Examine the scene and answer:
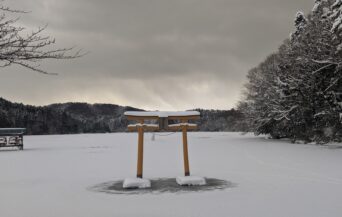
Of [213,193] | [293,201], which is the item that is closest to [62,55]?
[213,193]

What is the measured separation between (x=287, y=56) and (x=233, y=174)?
70.7 ft

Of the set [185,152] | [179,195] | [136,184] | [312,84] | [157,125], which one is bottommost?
[179,195]

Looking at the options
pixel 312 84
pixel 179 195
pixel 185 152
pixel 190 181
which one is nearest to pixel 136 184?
pixel 190 181

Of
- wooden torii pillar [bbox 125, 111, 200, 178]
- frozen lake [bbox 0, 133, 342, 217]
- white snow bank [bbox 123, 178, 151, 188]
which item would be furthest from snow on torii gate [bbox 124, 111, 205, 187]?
frozen lake [bbox 0, 133, 342, 217]

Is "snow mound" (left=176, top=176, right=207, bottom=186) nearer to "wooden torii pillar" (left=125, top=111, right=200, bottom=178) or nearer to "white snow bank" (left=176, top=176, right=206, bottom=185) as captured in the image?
"white snow bank" (left=176, top=176, right=206, bottom=185)

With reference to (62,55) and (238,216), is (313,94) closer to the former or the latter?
(238,216)

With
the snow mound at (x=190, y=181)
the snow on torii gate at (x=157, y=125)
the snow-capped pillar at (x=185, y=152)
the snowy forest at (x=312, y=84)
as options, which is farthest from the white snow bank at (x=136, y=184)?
the snowy forest at (x=312, y=84)

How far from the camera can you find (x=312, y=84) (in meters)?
25.2

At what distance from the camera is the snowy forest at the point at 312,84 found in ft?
75.5

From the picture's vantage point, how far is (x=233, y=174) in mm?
12242

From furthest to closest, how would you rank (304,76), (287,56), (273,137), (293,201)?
(273,137) < (287,56) < (304,76) < (293,201)

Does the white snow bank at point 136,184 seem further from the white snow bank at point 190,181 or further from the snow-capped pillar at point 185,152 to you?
the snow-capped pillar at point 185,152

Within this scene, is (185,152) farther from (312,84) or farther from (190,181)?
(312,84)

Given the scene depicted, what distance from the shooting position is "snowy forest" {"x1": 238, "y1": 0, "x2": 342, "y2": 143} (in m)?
23.0
